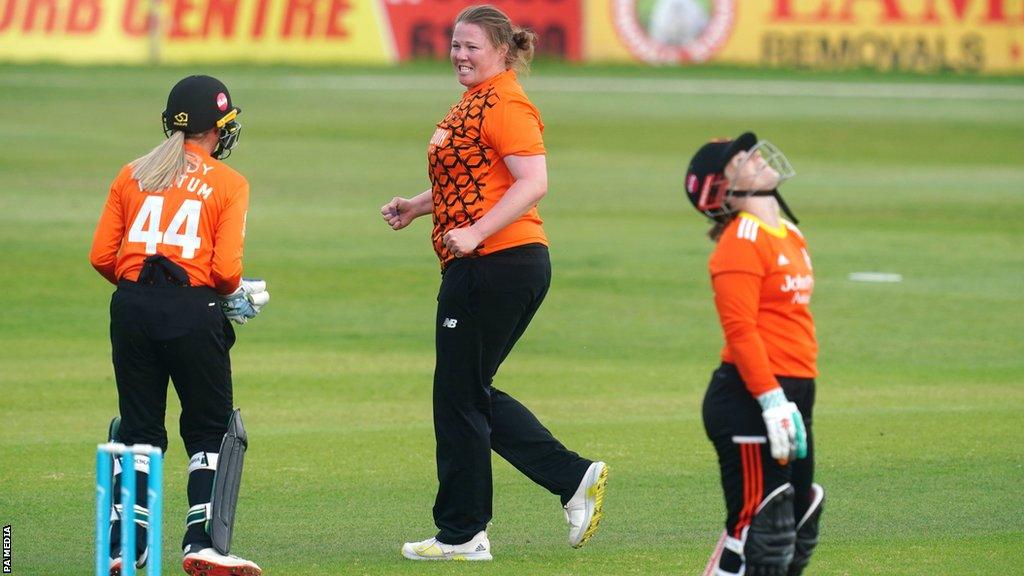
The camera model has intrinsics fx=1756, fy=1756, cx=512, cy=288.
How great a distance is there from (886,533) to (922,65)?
106 feet

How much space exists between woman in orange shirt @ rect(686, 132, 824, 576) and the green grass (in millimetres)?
1165

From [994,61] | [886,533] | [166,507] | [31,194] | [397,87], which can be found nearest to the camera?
[886,533]

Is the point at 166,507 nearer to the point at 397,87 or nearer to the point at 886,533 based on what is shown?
the point at 886,533

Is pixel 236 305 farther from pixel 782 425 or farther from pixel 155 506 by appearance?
pixel 782 425

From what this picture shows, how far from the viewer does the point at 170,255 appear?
6500mm

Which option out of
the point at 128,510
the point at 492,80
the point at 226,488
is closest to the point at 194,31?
the point at 492,80

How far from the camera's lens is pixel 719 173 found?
18.8 feet

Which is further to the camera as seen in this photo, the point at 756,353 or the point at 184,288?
the point at 184,288

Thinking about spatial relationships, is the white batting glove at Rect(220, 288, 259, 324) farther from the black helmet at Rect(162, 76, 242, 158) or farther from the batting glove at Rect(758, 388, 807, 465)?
the batting glove at Rect(758, 388, 807, 465)

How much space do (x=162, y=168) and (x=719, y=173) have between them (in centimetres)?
212

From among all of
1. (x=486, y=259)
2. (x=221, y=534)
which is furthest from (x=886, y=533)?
(x=221, y=534)

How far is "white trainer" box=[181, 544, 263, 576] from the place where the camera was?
6465 millimetres

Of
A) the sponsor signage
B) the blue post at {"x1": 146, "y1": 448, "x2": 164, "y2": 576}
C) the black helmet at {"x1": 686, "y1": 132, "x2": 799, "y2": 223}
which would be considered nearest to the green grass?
the blue post at {"x1": 146, "y1": 448, "x2": 164, "y2": 576}

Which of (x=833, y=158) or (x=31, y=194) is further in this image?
(x=833, y=158)
